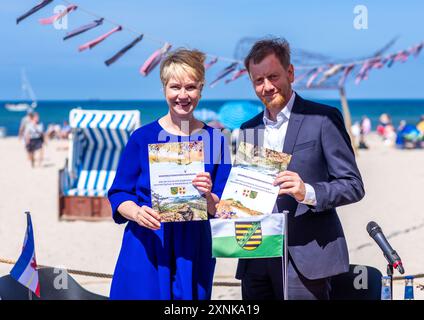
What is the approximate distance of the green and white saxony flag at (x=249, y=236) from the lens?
250 cm

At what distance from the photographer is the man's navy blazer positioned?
2.64 meters

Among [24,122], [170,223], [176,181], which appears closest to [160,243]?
[170,223]

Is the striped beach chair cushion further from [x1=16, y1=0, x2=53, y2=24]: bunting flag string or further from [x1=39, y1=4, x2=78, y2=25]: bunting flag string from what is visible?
[x1=16, y1=0, x2=53, y2=24]: bunting flag string

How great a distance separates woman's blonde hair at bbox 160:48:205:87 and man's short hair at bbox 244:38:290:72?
225 millimetres

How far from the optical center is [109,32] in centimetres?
701

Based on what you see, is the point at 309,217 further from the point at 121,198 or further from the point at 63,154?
the point at 63,154

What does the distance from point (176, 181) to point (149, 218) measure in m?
0.17

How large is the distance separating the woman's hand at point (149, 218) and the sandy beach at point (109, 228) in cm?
307

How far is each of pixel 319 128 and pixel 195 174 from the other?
21.7 inches

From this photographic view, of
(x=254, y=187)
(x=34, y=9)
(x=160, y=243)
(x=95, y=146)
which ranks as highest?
(x=34, y=9)

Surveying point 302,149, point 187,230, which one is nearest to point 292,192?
point 302,149

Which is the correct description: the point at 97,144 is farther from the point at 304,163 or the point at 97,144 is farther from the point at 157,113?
the point at 157,113

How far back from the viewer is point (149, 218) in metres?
2.49

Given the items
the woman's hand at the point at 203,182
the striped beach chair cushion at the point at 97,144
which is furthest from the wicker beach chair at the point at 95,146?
the woman's hand at the point at 203,182
